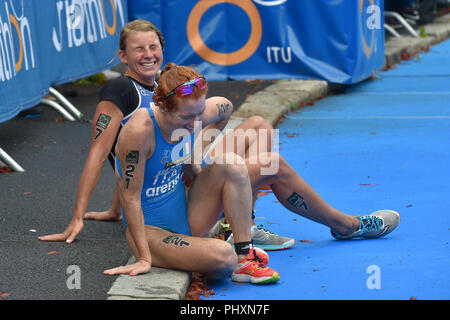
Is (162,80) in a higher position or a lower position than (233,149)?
higher

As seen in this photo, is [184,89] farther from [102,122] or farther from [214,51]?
[214,51]

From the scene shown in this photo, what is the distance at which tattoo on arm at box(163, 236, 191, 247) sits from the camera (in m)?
3.96

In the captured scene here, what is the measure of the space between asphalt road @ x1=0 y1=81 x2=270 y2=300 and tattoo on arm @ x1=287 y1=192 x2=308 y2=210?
3.15 ft

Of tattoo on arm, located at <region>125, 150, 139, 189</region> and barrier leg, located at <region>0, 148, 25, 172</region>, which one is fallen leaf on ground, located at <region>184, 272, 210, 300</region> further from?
barrier leg, located at <region>0, 148, 25, 172</region>

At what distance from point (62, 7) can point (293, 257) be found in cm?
446

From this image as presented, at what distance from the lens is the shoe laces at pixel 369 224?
4707 mm

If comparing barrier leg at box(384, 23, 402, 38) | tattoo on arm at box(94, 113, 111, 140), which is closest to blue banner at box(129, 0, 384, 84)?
tattoo on arm at box(94, 113, 111, 140)

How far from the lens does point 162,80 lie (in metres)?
3.81

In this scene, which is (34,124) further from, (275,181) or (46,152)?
(275,181)

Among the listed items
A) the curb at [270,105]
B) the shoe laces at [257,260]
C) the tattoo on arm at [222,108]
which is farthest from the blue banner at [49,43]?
the shoe laces at [257,260]

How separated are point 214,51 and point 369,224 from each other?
5177 millimetres
